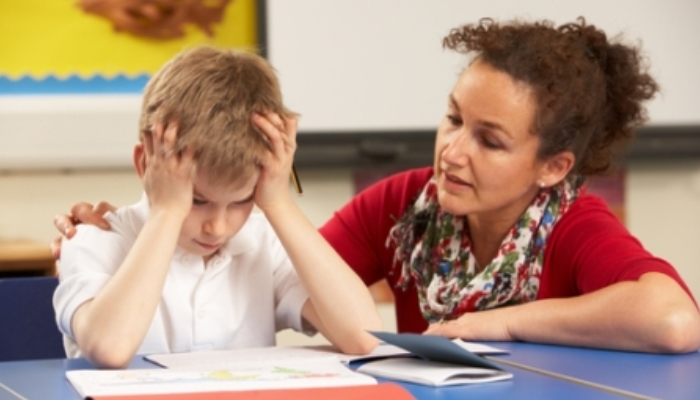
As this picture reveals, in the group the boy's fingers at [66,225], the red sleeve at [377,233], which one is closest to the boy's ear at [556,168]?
the red sleeve at [377,233]

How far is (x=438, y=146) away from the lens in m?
1.96

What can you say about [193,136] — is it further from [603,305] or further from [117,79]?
[117,79]

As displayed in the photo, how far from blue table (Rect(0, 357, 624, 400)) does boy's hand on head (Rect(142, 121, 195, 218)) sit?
0.89 feet

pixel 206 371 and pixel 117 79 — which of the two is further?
pixel 117 79

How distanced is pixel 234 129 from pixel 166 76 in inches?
6.1

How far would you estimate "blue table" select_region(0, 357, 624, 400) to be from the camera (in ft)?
4.14

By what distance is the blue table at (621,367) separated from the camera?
1.33 metres

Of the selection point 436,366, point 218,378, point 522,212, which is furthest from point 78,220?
point 522,212

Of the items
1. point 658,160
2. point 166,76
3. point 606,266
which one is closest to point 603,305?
point 606,266

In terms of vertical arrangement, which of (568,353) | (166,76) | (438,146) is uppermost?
(166,76)

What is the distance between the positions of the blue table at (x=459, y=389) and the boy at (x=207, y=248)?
0.30 ft

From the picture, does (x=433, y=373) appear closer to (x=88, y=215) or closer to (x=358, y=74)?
(x=88, y=215)

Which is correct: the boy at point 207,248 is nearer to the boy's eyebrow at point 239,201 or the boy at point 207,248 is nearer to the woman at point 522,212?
the boy's eyebrow at point 239,201

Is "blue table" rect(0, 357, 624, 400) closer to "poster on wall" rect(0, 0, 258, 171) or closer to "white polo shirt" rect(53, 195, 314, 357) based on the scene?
"white polo shirt" rect(53, 195, 314, 357)
